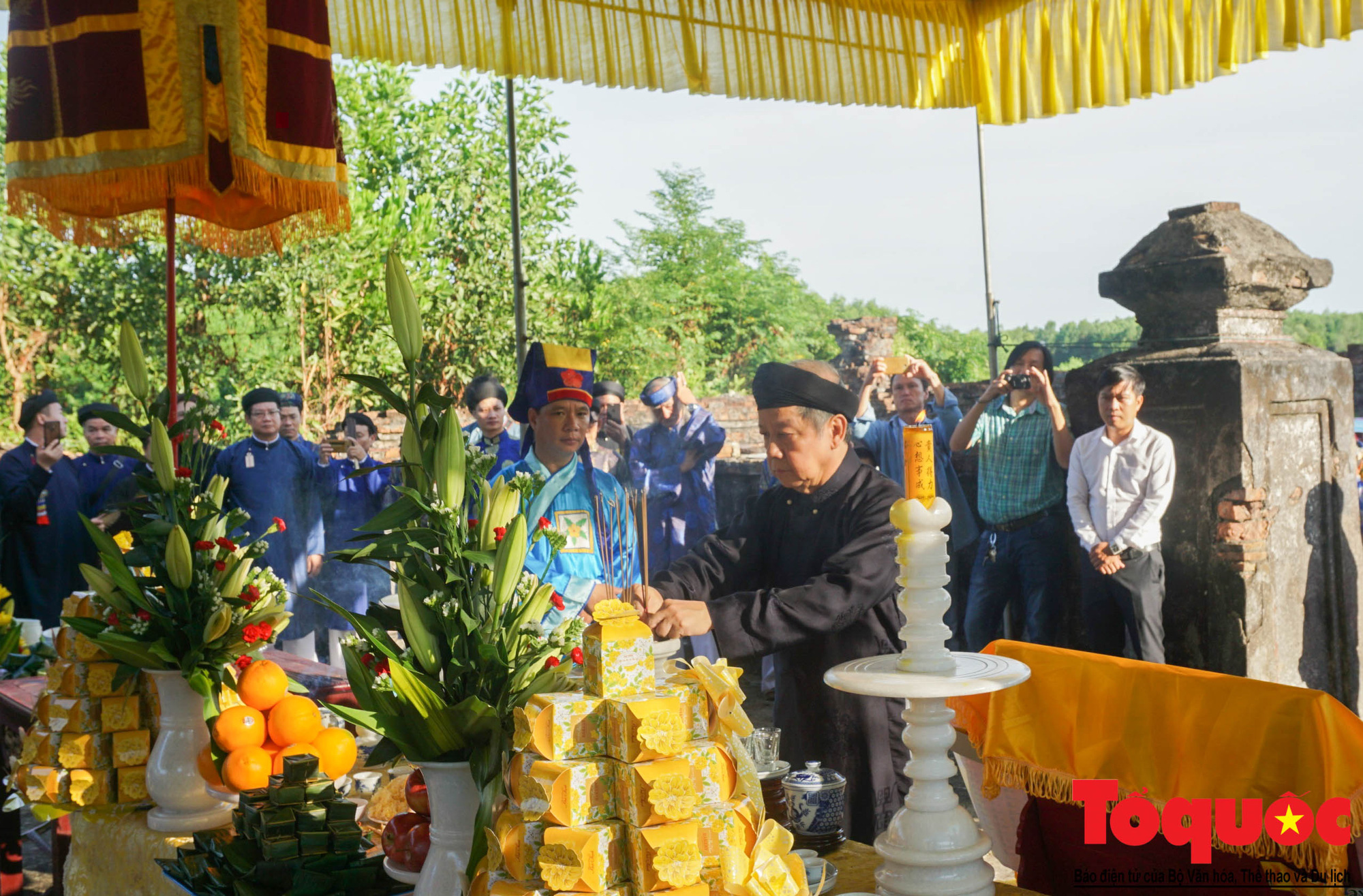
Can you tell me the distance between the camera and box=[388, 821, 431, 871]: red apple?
1.52m

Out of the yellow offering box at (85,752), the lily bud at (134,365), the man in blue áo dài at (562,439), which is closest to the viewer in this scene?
the yellow offering box at (85,752)

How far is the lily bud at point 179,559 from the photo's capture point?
211 cm

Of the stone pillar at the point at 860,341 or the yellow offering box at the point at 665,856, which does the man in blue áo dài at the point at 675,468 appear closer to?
the stone pillar at the point at 860,341

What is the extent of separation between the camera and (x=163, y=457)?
2.17 m

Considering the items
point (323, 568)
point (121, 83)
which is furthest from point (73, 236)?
point (323, 568)

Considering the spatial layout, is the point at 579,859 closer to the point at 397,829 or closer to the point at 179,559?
the point at 397,829

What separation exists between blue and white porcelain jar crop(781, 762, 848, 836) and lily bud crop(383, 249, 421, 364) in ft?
2.74

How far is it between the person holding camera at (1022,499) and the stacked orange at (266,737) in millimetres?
3582

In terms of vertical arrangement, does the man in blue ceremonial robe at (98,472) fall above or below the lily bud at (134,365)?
below

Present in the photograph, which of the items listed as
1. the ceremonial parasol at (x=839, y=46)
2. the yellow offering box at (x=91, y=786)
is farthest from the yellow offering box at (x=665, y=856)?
the ceremonial parasol at (x=839, y=46)

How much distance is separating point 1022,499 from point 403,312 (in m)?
4.03

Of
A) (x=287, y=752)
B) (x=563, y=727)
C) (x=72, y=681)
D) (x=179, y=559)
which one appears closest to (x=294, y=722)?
(x=287, y=752)

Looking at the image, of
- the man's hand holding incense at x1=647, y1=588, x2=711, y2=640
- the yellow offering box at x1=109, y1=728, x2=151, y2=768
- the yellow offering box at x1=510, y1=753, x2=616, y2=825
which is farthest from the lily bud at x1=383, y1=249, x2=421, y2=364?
the yellow offering box at x1=109, y1=728, x2=151, y2=768

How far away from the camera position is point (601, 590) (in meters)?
2.71
